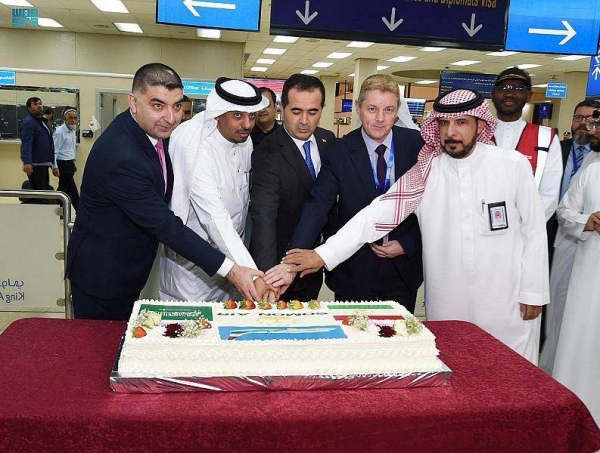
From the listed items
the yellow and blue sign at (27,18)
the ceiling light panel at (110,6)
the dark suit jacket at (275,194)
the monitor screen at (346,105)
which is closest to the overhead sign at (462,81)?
the monitor screen at (346,105)

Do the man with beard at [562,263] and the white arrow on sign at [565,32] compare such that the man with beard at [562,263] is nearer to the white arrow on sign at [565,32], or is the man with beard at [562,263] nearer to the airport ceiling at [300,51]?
the white arrow on sign at [565,32]

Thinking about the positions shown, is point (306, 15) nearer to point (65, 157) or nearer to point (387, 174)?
point (387, 174)

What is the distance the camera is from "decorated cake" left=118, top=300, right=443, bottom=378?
1733 millimetres

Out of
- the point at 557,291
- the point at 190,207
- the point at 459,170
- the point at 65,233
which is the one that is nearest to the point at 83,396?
the point at 190,207

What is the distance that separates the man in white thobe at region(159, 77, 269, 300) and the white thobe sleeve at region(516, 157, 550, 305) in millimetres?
1388

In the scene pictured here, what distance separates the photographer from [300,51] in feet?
53.9

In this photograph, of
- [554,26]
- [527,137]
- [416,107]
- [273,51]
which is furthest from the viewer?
[416,107]

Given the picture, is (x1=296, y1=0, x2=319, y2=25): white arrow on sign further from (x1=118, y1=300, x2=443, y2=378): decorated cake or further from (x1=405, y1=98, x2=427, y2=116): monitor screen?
(x1=405, y1=98, x2=427, y2=116): monitor screen

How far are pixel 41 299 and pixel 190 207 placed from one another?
2.43 m

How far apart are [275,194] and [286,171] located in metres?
0.15

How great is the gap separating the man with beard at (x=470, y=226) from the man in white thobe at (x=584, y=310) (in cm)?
63

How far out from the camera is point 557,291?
406 centimetres

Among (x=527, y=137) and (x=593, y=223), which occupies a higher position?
(x=527, y=137)

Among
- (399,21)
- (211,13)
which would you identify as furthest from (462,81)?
(211,13)
